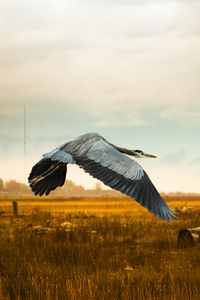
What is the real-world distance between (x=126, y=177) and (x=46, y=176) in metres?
1.87

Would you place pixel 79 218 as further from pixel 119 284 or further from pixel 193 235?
pixel 119 284

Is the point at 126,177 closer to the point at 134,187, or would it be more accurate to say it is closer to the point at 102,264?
the point at 134,187

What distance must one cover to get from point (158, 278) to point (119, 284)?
906 millimetres

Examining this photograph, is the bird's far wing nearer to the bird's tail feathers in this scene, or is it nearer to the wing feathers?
the wing feathers

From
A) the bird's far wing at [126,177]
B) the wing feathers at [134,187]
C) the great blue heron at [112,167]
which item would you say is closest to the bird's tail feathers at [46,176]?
the great blue heron at [112,167]

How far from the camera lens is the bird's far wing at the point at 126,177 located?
16.7 ft

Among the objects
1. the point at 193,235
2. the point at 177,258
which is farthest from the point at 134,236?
the point at 177,258

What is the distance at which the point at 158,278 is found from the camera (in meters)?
6.66

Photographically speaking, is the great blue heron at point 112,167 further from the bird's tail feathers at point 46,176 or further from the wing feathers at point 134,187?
the bird's tail feathers at point 46,176

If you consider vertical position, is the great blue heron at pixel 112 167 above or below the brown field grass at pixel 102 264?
above

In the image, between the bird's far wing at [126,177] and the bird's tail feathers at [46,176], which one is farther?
the bird's tail feathers at [46,176]

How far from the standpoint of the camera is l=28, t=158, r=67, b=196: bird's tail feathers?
6469 millimetres

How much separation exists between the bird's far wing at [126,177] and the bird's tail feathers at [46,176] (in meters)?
1.18

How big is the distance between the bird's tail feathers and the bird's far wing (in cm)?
118
